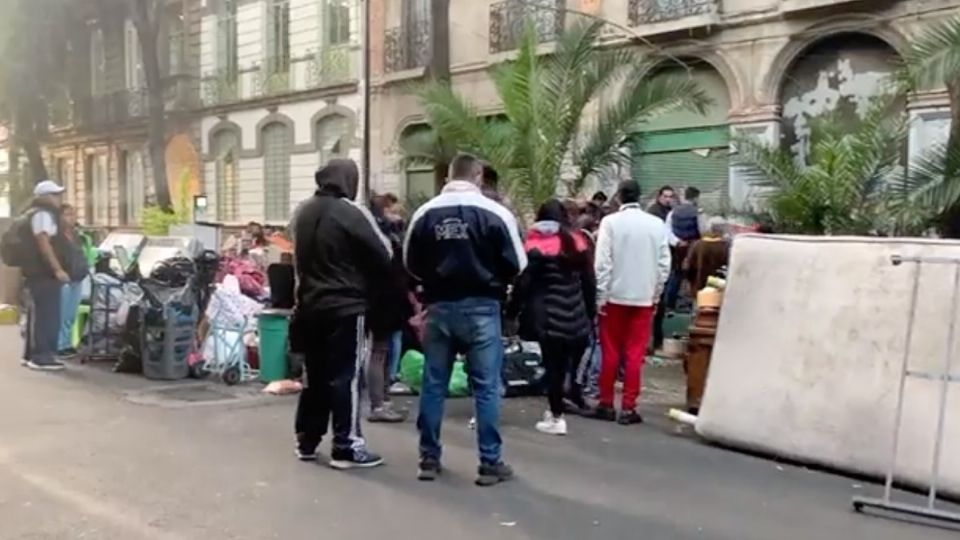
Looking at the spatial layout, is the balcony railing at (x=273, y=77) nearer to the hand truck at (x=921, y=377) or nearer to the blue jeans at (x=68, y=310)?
the blue jeans at (x=68, y=310)

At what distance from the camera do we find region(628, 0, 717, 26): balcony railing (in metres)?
17.4

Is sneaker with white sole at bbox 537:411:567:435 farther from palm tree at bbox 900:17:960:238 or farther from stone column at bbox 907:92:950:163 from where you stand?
stone column at bbox 907:92:950:163

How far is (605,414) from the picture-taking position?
27.9 ft

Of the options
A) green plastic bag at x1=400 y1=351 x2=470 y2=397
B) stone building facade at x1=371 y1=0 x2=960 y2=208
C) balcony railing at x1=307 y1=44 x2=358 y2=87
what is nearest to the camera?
green plastic bag at x1=400 y1=351 x2=470 y2=397

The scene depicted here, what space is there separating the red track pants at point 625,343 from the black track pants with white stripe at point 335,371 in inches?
93.2

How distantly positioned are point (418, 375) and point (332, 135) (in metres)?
17.0

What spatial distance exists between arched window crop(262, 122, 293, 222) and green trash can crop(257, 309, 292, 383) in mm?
17359

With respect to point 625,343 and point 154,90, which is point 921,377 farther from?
point 154,90

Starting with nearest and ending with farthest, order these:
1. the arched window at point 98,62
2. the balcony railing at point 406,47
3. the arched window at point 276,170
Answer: the balcony railing at point 406,47, the arched window at point 276,170, the arched window at point 98,62

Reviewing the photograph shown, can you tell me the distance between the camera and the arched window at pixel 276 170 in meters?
27.2

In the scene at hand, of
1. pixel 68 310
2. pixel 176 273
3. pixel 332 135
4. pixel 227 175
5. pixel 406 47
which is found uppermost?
pixel 406 47

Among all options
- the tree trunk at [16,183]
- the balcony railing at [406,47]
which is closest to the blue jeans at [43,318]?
the balcony railing at [406,47]

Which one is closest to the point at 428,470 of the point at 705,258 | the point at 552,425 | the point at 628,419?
the point at 552,425

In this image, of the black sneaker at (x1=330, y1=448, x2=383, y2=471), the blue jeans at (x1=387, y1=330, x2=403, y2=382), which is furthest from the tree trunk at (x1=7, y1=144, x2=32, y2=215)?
the black sneaker at (x1=330, y1=448, x2=383, y2=471)
